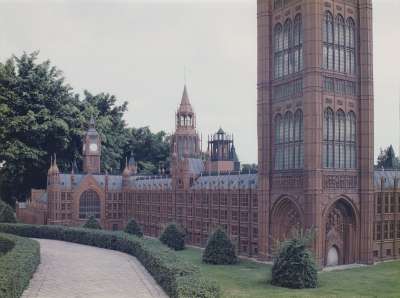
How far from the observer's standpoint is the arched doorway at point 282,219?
5078 centimetres

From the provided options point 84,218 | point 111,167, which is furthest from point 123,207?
point 111,167

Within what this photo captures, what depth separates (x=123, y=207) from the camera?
290 ft

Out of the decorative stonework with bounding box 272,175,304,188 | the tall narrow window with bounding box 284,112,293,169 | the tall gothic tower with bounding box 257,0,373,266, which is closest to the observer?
the tall gothic tower with bounding box 257,0,373,266

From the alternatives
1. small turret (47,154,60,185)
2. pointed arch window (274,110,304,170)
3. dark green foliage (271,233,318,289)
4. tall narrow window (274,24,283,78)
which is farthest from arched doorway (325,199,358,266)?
small turret (47,154,60,185)

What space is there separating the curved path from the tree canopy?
29.0m

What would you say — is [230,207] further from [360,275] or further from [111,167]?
[111,167]

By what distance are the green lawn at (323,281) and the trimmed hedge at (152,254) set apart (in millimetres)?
3497

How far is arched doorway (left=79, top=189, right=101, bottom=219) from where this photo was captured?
84.1 meters

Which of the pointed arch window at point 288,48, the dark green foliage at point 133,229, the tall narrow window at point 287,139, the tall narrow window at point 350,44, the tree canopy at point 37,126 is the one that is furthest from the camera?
the tree canopy at point 37,126

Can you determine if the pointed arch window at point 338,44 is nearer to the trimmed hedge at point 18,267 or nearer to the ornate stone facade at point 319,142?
the ornate stone facade at point 319,142

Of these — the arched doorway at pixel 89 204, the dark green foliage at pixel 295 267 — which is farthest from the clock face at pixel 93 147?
the dark green foliage at pixel 295 267

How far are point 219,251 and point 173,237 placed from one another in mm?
12185

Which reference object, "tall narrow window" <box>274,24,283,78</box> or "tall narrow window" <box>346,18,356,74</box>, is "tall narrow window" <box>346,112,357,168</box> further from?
"tall narrow window" <box>274,24,283,78</box>

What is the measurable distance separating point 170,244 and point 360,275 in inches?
941
